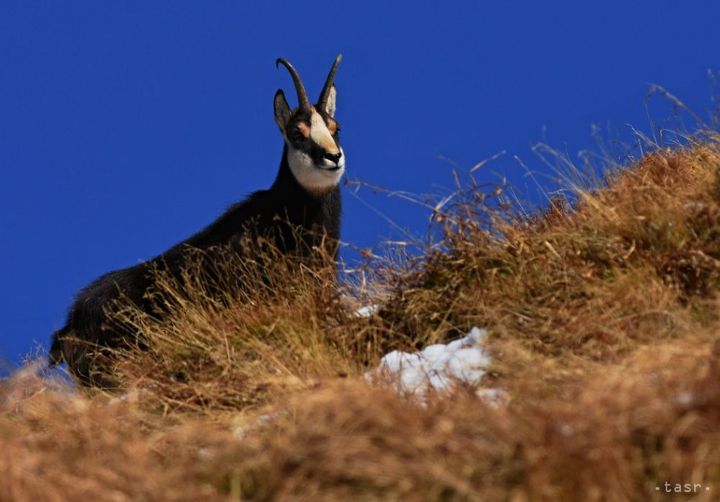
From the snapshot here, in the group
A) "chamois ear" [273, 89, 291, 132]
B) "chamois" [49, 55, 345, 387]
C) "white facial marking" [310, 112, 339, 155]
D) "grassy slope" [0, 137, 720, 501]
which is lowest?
"grassy slope" [0, 137, 720, 501]

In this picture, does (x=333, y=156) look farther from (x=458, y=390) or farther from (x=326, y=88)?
(x=458, y=390)

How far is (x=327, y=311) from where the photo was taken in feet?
24.4

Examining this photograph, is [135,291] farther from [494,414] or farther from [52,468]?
[494,414]

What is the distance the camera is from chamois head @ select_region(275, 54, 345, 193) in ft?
33.9

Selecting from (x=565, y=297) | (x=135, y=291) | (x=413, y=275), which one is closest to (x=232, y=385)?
(x=413, y=275)

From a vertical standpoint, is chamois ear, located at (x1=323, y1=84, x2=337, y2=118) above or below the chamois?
above

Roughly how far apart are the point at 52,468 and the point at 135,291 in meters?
5.75

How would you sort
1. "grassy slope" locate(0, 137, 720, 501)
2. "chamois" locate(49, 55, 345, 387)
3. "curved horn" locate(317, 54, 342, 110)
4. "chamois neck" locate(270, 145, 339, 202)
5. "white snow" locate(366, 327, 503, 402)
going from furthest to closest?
"curved horn" locate(317, 54, 342, 110) → "chamois neck" locate(270, 145, 339, 202) → "chamois" locate(49, 55, 345, 387) → "white snow" locate(366, 327, 503, 402) → "grassy slope" locate(0, 137, 720, 501)

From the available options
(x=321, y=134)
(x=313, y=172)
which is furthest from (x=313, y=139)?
(x=313, y=172)

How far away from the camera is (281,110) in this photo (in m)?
10.9

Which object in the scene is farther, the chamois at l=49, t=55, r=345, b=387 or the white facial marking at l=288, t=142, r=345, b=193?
the white facial marking at l=288, t=142, r=345, b=193

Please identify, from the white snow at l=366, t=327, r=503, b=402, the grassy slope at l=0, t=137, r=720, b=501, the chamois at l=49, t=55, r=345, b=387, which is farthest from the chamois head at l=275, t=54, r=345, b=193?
the white snow at l=366, t=327, r=503, b=402

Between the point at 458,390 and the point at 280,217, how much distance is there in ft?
16.7

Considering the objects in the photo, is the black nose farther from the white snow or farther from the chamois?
the white snow
